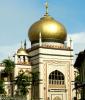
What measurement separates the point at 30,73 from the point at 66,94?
5.67 metres

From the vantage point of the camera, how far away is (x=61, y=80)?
167 ft

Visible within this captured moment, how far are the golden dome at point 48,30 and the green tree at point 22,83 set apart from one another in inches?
265

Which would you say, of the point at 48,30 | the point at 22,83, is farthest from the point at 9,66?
the point at 48,30

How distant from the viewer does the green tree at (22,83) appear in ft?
158

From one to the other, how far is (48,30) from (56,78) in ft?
22.6

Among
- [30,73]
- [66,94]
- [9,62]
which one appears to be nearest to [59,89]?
[66,94]

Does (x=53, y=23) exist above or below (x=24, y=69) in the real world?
above

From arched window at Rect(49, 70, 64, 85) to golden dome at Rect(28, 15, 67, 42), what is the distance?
16.3 feet

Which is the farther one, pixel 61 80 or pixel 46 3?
pixel 46 3

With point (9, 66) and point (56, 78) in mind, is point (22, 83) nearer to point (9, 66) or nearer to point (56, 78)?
point (9, 66)

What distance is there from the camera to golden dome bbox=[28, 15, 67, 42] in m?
52.3

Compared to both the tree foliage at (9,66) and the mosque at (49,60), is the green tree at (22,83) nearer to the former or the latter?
the mosque at (49,60)

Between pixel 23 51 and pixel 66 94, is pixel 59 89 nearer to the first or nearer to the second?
Answer: pixel 66 94

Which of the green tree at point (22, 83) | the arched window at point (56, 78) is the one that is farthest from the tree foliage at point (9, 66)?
the arched window at point (56, 78)
